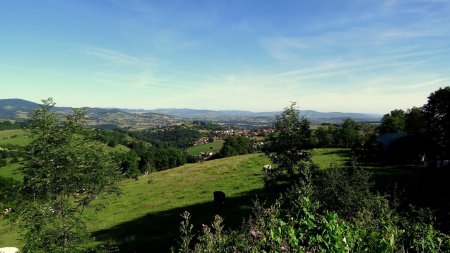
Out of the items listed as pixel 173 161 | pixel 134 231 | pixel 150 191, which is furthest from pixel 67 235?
pixel 173 161

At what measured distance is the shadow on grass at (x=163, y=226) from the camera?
1038 inches

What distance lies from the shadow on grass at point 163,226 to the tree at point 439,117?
1325 inches

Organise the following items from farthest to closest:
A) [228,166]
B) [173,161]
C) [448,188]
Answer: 1. [173,161]
2. [228,166]
3. [448,188]

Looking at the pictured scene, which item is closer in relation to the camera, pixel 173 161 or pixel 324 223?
pixel 324 223

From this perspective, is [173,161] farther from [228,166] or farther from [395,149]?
[395,149]

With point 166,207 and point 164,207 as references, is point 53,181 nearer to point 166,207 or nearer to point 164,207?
point 166,207

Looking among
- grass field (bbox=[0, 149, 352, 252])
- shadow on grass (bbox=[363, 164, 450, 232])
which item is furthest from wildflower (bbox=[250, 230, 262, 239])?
grass field (bbox=[0, 149, 352, 252])

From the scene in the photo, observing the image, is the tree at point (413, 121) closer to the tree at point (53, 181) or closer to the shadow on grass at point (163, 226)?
the shadow on grass at point (163, 226)

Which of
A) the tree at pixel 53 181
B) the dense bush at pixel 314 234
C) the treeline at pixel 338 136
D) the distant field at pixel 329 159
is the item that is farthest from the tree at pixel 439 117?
the tree at pixel 53 181

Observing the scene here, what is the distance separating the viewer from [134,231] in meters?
31.8

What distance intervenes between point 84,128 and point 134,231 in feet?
43.0

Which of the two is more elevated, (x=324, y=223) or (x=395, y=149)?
(x=324, y=223)

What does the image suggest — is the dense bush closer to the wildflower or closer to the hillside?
the wildflower

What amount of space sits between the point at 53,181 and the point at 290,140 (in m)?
18.3
